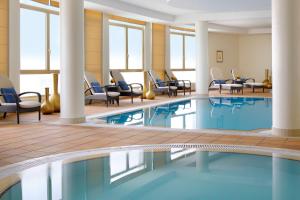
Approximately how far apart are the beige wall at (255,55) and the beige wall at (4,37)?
15.5 m

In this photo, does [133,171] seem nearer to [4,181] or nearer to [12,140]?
[4,181]

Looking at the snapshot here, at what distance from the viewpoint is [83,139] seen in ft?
21.0

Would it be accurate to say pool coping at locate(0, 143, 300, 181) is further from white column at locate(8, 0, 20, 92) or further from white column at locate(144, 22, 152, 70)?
white column at locate(144, 22, 152, 70)

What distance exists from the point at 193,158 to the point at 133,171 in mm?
948

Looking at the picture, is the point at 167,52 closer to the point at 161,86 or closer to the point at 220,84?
the point at 161,86

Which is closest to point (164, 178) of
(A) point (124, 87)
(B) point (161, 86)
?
(A) point (124, 87)

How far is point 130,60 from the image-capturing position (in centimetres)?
1580

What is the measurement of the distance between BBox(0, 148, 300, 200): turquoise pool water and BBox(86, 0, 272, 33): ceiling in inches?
287

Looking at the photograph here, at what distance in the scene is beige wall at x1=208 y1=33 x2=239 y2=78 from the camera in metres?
21.2

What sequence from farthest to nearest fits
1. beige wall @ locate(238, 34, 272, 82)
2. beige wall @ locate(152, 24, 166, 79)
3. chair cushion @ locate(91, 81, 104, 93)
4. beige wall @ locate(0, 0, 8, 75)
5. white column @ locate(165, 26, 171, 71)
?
beige wall @ locate(238, 34, 272, 82), white column @ locate(165, 26, 171, 71), beige wall @ locate(152, 24, 166, 79), chair cushion @ locate(91, 81, 104, 93), beige wall @ locate(0, 0, 8, 75)

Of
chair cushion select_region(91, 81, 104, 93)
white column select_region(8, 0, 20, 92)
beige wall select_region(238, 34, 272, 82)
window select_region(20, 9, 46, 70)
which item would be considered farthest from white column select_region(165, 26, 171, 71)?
white column select_region(8, 0, 20, 92)

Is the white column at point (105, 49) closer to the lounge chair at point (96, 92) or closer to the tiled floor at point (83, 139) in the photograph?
the lounge chair at point (96, 92)

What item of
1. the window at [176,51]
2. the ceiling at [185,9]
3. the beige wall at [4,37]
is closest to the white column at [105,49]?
the ceiling at [185,9]

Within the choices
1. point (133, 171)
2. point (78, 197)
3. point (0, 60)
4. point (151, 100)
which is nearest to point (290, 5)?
point (133, 171)
